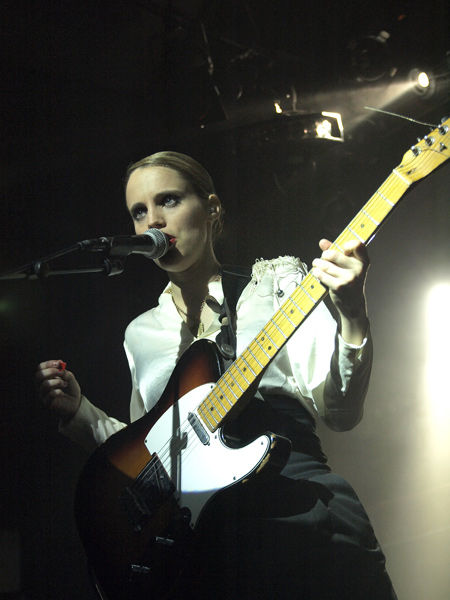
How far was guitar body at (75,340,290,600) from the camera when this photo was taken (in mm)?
1094

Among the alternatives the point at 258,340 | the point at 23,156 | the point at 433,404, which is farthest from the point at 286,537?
the point at 23,156

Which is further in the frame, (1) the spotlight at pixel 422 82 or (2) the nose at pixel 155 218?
(1) the spotlight at pixel 422 82

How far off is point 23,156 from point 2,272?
795mm

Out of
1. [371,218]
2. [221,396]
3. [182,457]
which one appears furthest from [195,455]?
[371,218]

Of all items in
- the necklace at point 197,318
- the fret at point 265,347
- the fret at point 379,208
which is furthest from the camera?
the necklace at point 197,318

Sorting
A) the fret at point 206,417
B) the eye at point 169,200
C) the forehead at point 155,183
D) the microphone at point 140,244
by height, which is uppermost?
the forehead at point 155,183

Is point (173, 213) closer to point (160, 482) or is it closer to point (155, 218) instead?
point (155, 218)

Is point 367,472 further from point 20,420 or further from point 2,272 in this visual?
point 2,272

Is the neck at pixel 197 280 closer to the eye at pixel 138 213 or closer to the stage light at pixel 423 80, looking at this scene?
the eye at pixel 138 213

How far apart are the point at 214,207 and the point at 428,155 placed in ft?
2.39

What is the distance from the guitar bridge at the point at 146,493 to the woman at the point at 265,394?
0.51ft

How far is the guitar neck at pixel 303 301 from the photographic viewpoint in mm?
1005

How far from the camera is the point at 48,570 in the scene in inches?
59.2

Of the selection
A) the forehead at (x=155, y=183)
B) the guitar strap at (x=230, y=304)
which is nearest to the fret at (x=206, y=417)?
the guitar strap at (x=230, y=304)
